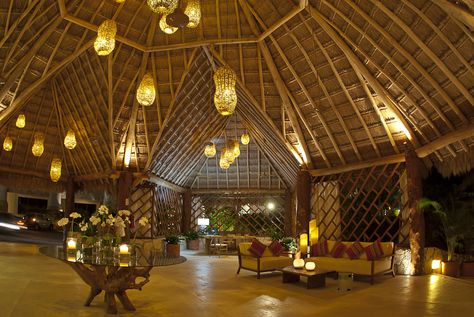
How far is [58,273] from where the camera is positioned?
6.93 metres

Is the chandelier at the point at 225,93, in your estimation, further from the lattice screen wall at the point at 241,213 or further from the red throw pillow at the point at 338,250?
the lattice screen wall at the point at 241,213

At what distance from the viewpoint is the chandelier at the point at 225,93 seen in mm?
5848

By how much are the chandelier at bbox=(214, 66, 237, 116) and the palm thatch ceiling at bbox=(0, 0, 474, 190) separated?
248 centimetres

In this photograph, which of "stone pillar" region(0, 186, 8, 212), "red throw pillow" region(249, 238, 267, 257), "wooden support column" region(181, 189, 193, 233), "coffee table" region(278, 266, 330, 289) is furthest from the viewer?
"stone pillar" region(0, 186, 8, 212)

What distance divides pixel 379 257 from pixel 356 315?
9.54ft

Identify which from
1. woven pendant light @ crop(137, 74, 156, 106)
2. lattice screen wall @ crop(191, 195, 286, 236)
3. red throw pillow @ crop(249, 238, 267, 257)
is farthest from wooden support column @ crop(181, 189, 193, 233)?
woven pendant light @ crop(137, 74, 156, 106)

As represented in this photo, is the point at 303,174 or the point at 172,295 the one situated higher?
the point at 303,174

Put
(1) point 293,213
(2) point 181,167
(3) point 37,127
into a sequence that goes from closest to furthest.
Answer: (3) point 37,127, (2) point 181,167, (1) point 293,213

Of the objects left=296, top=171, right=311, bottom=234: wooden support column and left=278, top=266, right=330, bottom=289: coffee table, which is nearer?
left=278, top=266, right=330, bottom=289: coffee table

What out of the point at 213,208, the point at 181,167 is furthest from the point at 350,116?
the point at 213,208

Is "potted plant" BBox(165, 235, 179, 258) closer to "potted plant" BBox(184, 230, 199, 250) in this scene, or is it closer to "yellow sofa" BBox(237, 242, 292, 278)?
"potted plant" BBox(184, 230, 199, 250)

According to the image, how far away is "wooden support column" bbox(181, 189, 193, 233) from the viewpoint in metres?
15.1

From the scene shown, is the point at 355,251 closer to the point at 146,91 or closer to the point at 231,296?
the point at 231,296

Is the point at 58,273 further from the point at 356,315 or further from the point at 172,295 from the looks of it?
the point at 356,315
